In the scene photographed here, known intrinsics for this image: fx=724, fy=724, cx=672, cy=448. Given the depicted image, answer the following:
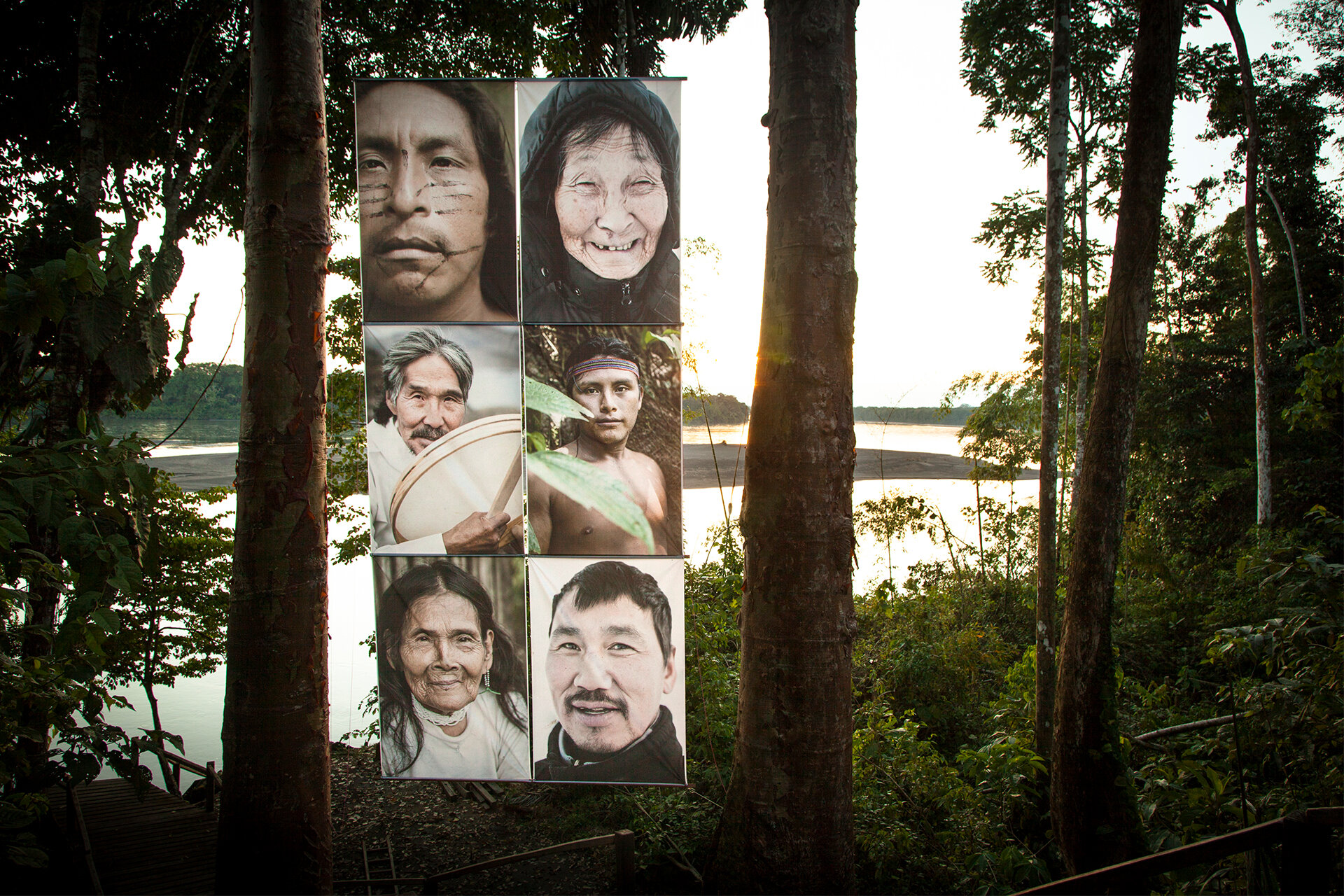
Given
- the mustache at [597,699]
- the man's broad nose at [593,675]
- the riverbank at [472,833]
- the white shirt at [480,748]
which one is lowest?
the riverbank at [472,833]

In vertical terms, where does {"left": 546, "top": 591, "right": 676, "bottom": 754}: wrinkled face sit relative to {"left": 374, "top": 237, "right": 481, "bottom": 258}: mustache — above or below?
below

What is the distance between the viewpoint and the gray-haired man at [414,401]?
339 centimetres

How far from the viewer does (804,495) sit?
2275 millimetres

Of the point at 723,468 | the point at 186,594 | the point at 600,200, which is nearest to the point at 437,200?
the point at 600,200

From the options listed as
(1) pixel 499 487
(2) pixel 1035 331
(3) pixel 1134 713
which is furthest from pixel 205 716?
(2) pixel 1035 331

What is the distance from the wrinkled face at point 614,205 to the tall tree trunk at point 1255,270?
10264 millimetres

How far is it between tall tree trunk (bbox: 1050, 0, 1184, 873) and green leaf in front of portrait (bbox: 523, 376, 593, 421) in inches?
116

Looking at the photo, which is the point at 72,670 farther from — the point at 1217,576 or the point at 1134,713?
the point at 1217,576

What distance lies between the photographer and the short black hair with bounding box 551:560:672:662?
11.2ft

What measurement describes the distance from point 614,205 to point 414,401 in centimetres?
131

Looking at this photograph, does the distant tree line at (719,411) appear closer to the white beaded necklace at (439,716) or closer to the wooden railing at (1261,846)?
the white beaded necklace at (439,716)

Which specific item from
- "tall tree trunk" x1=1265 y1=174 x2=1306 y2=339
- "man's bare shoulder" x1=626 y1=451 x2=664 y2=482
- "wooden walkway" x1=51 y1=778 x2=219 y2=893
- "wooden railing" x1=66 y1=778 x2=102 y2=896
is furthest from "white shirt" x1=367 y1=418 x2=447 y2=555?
"tall tree trunk" x1=1265 y1=174 x2=1306 y2=339

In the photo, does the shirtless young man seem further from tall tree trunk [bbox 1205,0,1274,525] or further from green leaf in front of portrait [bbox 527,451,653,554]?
tall tree trunk [bbox 1205,0,1274,525]

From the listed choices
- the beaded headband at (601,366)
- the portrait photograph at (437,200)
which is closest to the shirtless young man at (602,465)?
the beaded headband at (601,366)
